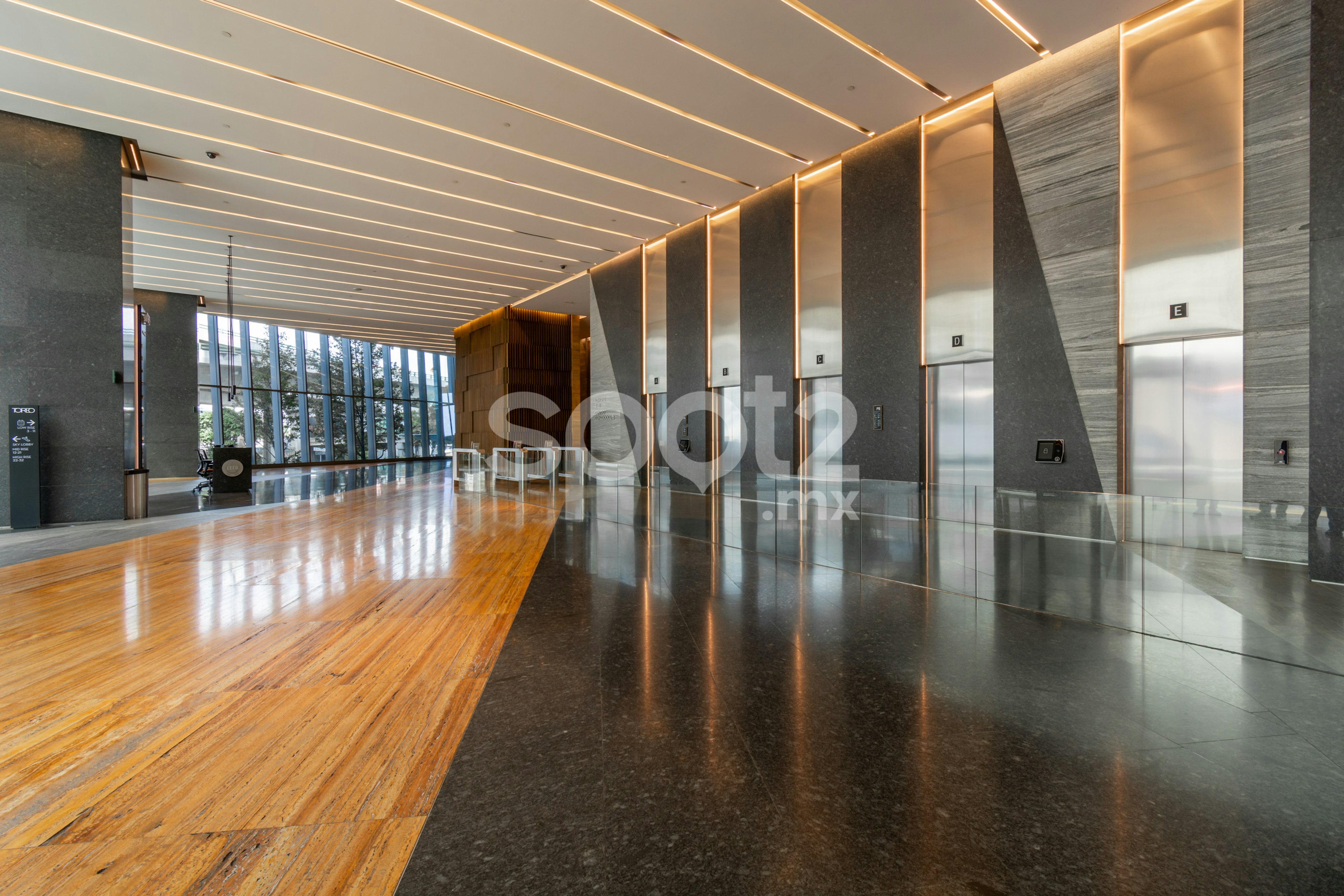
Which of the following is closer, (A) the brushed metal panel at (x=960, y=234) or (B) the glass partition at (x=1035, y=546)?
(B) the glass partition at (x=1035, y=546)

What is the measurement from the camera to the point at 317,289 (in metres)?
19.0

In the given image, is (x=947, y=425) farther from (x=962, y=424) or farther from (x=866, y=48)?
(x=866, y=48)

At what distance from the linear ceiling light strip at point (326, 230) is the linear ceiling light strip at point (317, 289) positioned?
4.33 metres

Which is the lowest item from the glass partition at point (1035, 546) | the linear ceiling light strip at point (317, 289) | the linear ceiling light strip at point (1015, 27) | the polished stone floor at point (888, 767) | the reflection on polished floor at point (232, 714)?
the polished stone floor at point (888, 767)

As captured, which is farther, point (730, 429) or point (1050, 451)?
point (730, 429)

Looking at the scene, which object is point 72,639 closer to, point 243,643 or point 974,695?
point 243,643

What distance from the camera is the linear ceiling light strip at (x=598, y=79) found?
6688mm

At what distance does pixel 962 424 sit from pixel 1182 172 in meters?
3.67

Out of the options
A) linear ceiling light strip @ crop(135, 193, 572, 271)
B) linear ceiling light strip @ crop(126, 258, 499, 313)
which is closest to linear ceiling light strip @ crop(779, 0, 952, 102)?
linear ceiling light strip @ crop(135, 193, 572, 271)

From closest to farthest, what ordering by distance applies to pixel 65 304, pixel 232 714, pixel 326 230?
pixel 232 714 → pixel 65 304 → pixel 326 230

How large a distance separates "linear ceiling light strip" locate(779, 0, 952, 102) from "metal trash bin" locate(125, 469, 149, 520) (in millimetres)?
10904

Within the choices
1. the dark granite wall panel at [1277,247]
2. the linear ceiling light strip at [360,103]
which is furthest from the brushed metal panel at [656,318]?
the dark granite wall panel at [1277,247]

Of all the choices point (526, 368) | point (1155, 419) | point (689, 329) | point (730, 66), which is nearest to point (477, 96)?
point (730, 66)

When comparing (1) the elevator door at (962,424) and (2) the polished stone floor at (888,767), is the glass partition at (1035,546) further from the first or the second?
(1) the elevator door at (962,424)
